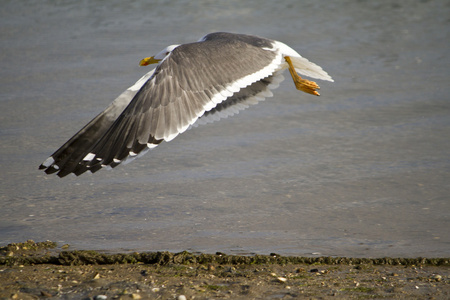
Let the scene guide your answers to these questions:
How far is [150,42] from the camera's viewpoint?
9555 millimetres

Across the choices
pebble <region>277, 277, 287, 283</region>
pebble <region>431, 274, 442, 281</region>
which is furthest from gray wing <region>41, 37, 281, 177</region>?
pebble <region>431, 274, 442, 281</region>

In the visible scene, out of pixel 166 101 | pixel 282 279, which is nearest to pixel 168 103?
pixel 166 101

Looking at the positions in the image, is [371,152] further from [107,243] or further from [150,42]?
[150,42]

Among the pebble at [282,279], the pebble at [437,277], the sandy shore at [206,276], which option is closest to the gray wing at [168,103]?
the sandy shore at [206,276]

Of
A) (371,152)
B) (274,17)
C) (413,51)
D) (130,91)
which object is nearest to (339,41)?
(413,51)

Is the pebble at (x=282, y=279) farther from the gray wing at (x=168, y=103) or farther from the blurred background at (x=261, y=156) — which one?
the gray wing at (x=168, y=103)

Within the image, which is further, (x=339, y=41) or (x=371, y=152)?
(x=339, y=41)

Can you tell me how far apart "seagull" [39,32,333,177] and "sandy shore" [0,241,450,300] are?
1.92 ft

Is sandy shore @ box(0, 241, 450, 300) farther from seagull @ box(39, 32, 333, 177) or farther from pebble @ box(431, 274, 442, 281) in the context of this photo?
seagull @ box(39, 32, 333, 177)

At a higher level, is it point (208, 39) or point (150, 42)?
point (150, 42)

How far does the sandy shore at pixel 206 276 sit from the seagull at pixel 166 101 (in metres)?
0.59

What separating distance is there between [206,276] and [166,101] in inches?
44.7

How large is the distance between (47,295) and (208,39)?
242 cm

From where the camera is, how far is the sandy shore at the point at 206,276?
3.49 metres
